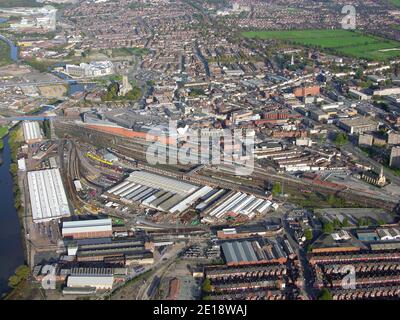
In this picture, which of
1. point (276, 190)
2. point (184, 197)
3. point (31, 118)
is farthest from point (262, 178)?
point (31, 118)

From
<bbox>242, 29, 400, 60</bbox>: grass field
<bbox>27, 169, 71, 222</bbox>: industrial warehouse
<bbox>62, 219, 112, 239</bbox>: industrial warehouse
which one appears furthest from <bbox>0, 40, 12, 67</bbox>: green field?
<bbox>62, 219, 112, 239</bbox>: industrial warehouse

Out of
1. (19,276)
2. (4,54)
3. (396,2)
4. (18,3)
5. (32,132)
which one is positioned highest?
(396,2)

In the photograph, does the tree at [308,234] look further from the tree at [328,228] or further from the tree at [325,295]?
the tree at [325,295]

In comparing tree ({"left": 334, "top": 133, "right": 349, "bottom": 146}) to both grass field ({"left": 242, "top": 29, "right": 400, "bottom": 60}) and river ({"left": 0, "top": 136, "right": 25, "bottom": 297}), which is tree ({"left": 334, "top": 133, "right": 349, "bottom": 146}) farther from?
grass field ({"left": 242, "top": 29, "right": 400, "bottom": 60})

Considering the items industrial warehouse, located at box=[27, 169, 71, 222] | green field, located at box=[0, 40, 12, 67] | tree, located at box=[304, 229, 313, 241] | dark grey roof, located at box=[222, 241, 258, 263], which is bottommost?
dark grey roof, located at box=[222, 241, 258, 263]

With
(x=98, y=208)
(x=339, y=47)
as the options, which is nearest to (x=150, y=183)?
(x=98, y=208)

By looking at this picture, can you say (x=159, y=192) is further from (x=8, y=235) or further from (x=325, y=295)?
Answer: (x=325, y=295)
